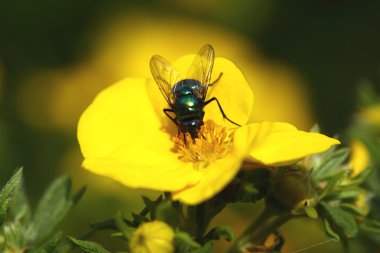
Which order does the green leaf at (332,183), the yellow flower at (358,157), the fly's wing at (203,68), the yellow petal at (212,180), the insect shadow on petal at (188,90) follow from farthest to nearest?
1. the yellow flower at (358,157)
2. the fly's wing at (203,68)
3. the insect shadow on petal at (188,90)
4. the green leaf at (332,183)
5. the yellow petal at (212,180)

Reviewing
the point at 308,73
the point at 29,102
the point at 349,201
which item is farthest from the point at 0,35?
the point at 349,201

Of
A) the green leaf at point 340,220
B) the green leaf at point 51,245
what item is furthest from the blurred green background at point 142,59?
the green leaf at point 51,245

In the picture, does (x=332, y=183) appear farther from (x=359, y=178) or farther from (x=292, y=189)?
(x=359, y=178)

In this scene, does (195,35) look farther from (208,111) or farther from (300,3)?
(208,111)

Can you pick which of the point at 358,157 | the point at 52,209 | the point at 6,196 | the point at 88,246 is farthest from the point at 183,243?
the point at 358,157

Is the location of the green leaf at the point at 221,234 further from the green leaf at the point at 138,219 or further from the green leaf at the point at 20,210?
the green leaf at the point at 20,210

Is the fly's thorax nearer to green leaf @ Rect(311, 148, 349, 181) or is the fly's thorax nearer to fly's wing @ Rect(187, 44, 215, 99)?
fly's wing @ Rect(187, 44, 215, 99)
